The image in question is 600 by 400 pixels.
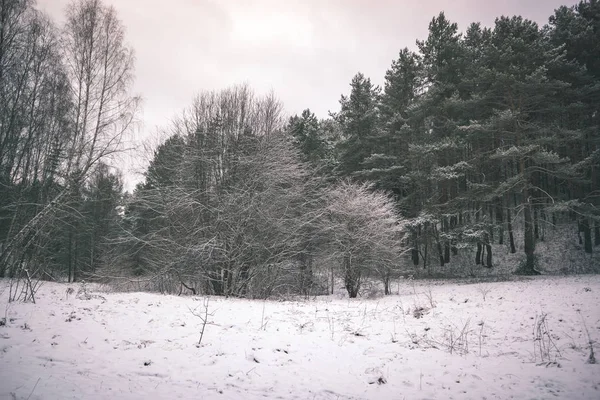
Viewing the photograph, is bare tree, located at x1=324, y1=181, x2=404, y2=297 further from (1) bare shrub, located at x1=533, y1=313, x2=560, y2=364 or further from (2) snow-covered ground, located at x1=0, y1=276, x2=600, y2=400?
(1) bare shrub, located at x1=533, y1=313, x2=560, y2=364

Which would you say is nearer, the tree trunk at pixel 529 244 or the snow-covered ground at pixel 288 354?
the snow-covered ground at pixel 288 354

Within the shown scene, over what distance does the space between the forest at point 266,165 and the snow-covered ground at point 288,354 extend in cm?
384

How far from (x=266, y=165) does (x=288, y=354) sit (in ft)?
33.2

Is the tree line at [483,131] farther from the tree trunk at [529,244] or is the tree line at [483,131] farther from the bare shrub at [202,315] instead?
the bare shrub at [202,315]

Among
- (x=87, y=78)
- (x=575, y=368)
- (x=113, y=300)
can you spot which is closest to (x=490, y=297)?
(x=575, y=368)

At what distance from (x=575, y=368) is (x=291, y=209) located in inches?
459

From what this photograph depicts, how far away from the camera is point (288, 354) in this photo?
564 centimetres

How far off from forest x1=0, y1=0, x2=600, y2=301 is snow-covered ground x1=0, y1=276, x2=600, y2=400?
151 inches

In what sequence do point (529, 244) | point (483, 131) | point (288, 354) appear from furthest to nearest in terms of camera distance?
point (483, 131) → point (529, 244) → point (288, 354)

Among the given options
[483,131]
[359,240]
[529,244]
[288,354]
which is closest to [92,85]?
[288,354]

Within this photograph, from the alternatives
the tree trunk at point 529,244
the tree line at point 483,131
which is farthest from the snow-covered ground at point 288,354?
the tree line at point 483,131

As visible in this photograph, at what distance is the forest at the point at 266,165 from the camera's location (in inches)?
524

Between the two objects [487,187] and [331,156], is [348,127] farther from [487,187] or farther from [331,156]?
[487,187]

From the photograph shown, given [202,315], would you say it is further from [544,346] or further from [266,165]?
[266,165]
